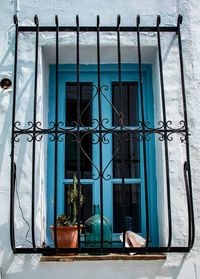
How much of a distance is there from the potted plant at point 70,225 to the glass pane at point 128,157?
366 mm

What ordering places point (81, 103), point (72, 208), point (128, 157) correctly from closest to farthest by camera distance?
point (72, 208) < point (128, 157) < point (81, 103)

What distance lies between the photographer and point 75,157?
3.24 metres

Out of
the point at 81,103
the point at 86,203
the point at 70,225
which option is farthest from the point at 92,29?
the point at 70,225

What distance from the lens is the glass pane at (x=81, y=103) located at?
3287 mm

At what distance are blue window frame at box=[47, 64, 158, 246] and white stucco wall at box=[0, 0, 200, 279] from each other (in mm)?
92

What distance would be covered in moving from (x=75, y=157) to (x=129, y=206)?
50 centimetres

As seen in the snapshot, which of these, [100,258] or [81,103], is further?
[81,103]

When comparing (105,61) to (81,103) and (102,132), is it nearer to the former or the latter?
(81,103)

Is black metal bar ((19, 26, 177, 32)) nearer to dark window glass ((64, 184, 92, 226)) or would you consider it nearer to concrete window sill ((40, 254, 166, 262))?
dark window glass ((64, 184, 92, 226))

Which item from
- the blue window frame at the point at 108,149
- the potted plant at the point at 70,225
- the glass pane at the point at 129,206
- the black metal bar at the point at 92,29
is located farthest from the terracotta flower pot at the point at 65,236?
the black metal bar at the point at 92,29

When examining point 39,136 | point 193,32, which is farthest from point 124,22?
point 39,136

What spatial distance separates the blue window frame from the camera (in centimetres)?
Result: 312

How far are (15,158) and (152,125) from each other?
942mm

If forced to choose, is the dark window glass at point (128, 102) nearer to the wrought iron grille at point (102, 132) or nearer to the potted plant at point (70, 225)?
the wrought iron grille at point (102, 132)
